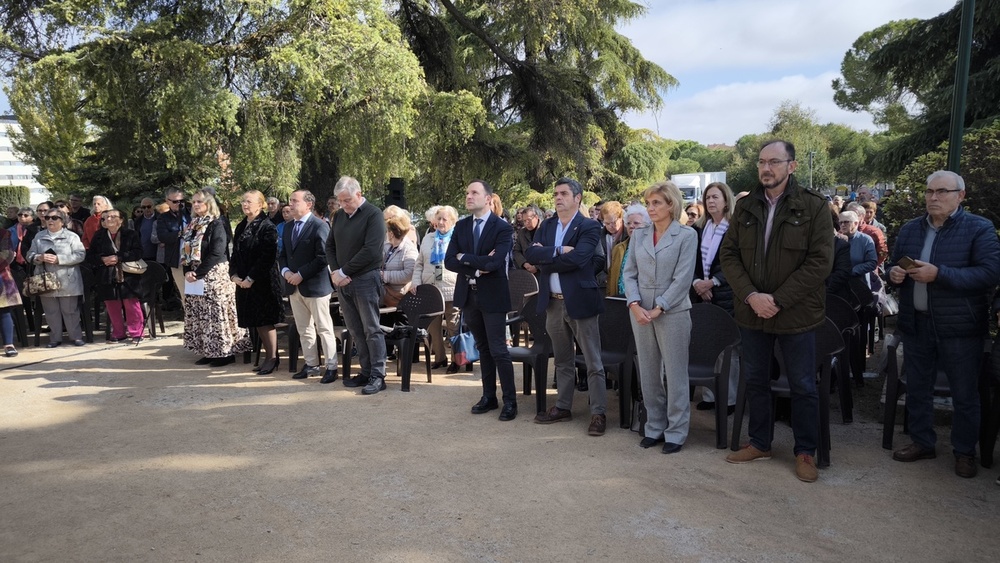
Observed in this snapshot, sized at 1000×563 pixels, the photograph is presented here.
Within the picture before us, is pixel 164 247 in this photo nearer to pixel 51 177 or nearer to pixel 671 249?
pixel 671 249

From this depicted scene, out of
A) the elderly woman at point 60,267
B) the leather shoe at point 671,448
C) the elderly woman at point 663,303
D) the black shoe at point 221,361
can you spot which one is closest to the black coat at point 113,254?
the elderly woman at point 60,267

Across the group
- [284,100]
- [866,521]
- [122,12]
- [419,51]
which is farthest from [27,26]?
[866,521]

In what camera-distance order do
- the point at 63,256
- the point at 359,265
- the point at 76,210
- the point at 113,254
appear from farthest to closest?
the point at 76,210 → the point at 113,254 → the point at 63,256 → the point at 359,265

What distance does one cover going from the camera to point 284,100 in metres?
11.3

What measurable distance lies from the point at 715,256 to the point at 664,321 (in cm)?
123

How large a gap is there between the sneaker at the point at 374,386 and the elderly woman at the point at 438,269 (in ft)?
3.45

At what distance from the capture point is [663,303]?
487cm

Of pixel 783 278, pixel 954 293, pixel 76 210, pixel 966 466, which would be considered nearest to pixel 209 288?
pixel 76 210

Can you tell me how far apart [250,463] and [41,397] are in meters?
3.42

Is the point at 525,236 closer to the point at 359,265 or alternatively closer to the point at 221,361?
the point at 359,265

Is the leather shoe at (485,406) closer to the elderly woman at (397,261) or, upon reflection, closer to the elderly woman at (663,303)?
the elderly woman at (663,303)

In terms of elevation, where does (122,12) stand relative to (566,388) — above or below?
above

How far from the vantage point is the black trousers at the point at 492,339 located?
19.5 ft

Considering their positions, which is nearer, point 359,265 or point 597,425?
point 597,425
